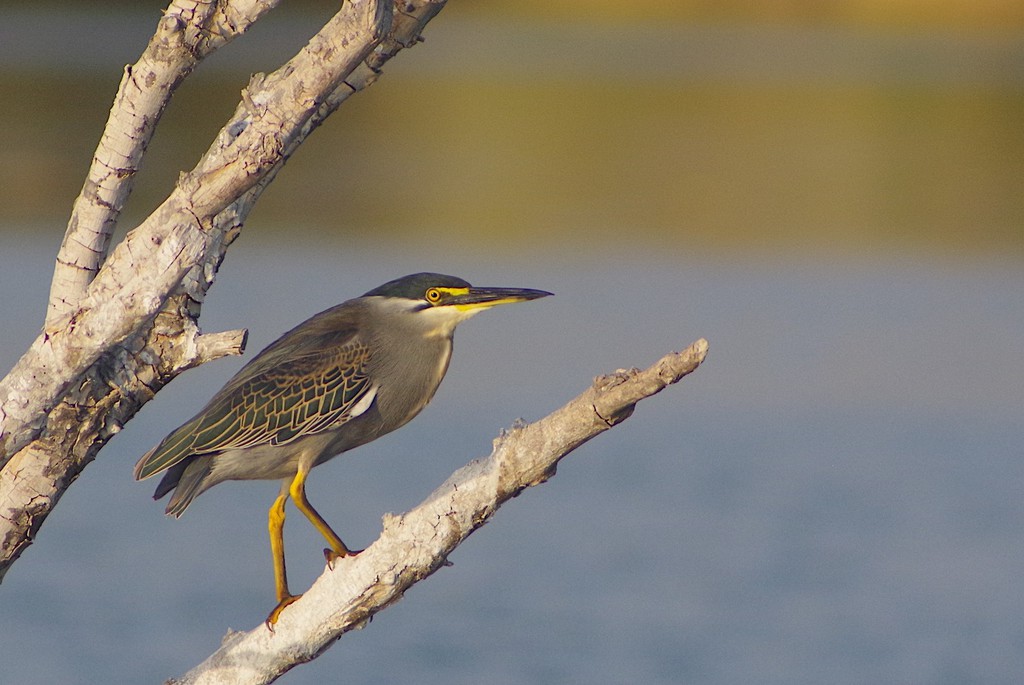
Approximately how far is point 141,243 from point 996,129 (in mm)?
25938

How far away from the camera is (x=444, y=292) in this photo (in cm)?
461

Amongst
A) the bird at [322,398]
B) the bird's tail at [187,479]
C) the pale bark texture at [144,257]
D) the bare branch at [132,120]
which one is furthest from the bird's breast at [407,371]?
the bare branch at [132,120]

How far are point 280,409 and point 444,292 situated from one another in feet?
1.97

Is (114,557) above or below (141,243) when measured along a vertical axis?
below

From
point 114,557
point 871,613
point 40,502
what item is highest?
point 40,502

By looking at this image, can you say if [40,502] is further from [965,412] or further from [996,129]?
[996,129]

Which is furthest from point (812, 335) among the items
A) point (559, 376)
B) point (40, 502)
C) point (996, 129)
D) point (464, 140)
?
point (996, 129)

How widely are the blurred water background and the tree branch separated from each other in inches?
187

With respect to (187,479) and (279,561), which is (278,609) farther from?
(187,479)

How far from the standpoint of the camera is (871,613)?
899cm

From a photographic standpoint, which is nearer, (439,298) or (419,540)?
(419,540)

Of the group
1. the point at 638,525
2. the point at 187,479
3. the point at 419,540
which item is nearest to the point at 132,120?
the point at 419,540

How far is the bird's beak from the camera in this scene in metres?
4.52

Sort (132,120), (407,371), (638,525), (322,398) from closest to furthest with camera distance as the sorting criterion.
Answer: (132,120) → (322,398) → (407,371) → (638,525)
